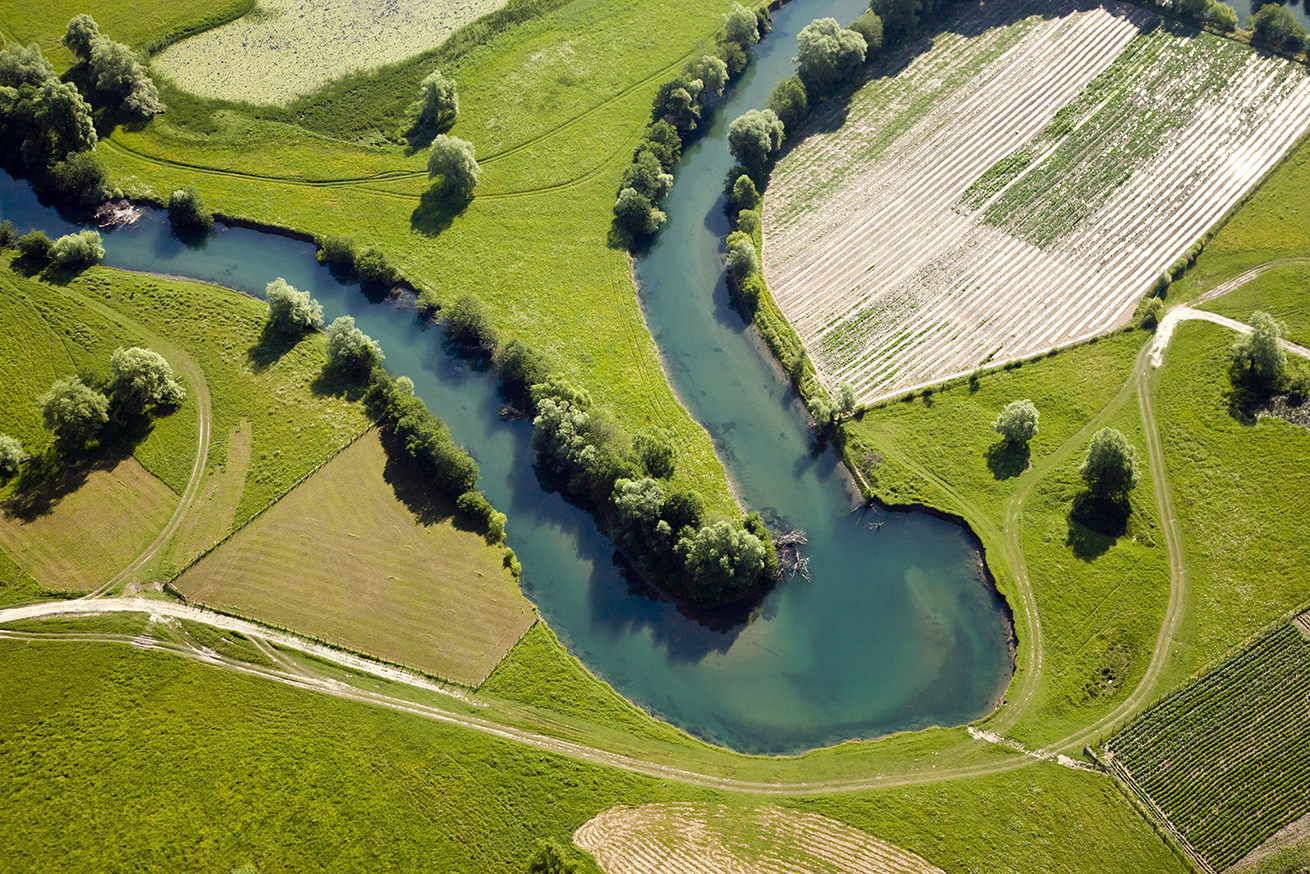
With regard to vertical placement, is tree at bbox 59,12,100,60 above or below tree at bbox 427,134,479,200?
above

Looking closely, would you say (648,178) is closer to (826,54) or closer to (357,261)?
(826,54)

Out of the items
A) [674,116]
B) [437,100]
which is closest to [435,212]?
[437,100]

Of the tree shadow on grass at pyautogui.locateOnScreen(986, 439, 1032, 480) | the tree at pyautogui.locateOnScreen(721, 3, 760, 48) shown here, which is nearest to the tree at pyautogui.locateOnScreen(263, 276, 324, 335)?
the tree at pyautogui.locateOnScreen(721, 3, 760, 48)

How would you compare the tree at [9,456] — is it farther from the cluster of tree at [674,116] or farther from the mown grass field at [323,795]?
the cluster of tree at [674,116]

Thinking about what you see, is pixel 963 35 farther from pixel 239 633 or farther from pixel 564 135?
pixel 239 633

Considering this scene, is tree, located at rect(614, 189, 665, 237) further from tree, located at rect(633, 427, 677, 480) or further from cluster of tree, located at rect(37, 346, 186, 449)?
cluster of tree, located at rect(37, 346, 186, 449)
